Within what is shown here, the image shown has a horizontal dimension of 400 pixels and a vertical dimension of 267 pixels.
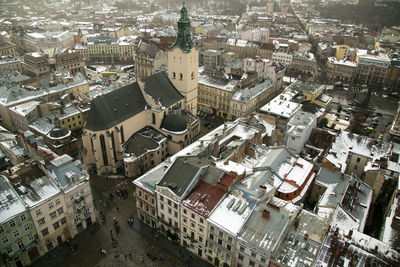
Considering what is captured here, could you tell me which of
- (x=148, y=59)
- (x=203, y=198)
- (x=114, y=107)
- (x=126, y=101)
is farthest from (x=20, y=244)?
(x=148, y=59)

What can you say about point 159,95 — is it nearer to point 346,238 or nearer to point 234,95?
point 234,95

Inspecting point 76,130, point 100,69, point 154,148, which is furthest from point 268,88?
point 100,69

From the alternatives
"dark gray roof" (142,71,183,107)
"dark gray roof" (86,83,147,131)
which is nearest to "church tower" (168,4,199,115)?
"dark gray roof" (142,71,183,107)

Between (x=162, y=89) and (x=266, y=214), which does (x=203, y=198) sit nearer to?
(x=266, y=214)

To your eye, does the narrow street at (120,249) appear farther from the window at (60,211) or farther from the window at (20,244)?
the window at (60,211)

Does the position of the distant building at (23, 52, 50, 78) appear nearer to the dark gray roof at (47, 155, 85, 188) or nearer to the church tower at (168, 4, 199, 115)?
the church tower at (168, 4, 199, 115)

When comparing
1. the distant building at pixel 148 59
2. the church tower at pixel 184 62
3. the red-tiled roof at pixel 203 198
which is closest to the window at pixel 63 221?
the red-tiled roof at pixel 203 198

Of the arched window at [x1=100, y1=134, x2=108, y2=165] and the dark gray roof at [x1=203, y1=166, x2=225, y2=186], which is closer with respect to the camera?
the dark gray roof at [x1=203, y1=166, x2=225, y2=186]

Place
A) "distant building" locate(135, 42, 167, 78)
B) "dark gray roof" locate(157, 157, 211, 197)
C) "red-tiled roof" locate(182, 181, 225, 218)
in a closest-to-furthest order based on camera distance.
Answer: "red-tiled roof" locate(182, 181, 225, 218) → "dark gray roof" locate(157, 157, 211, 197) → "distant building" locate(135, 42, 167, 78)
